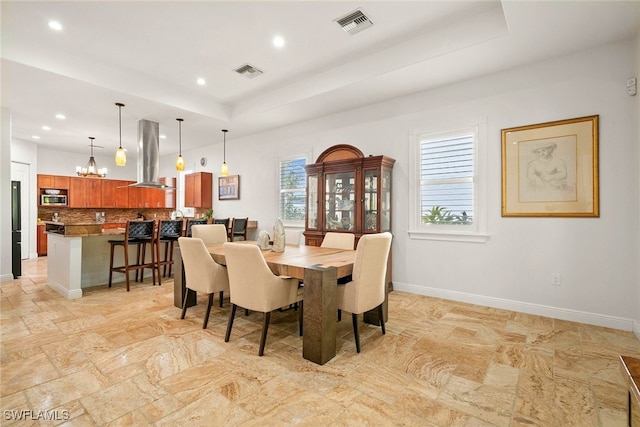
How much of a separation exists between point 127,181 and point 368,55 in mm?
8436

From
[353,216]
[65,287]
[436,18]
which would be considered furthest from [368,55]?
[65,287]

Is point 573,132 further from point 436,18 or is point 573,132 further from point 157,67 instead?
point 157,67

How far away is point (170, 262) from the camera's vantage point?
513cm

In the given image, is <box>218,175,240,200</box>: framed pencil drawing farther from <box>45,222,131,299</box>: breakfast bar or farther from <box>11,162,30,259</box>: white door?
<box>11,162,30,259</box>: white door

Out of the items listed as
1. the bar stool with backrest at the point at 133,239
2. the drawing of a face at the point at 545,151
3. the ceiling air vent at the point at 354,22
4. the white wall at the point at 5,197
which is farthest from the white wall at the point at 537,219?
the white wall at the point at 5,197

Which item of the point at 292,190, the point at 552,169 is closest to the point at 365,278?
the point at 552,169

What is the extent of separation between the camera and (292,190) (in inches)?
229

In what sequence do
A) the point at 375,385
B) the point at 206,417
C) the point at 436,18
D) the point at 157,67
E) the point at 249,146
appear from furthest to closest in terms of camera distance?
the point at 249,146, the point at 157,67, the point at 436,18, the point at 375,385, the point at 206,417

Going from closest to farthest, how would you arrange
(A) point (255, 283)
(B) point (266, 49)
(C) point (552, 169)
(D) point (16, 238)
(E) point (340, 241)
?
(A) point (255, 283) < (C) point (552, 169) < (B) point (266, 49) < (E) point (340, 241) < (D) point (16, 238)

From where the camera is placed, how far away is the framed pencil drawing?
674cm

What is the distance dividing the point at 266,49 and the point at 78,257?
3.60 metres

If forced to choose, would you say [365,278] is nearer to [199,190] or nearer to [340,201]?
[340,201]

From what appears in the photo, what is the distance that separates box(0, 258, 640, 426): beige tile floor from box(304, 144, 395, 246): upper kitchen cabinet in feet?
4.92

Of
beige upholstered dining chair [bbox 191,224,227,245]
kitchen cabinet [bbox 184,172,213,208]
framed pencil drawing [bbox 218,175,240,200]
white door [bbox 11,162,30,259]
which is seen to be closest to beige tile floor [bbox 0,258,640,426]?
beige upholstered dining chair [bbox 191,224,227,245]
